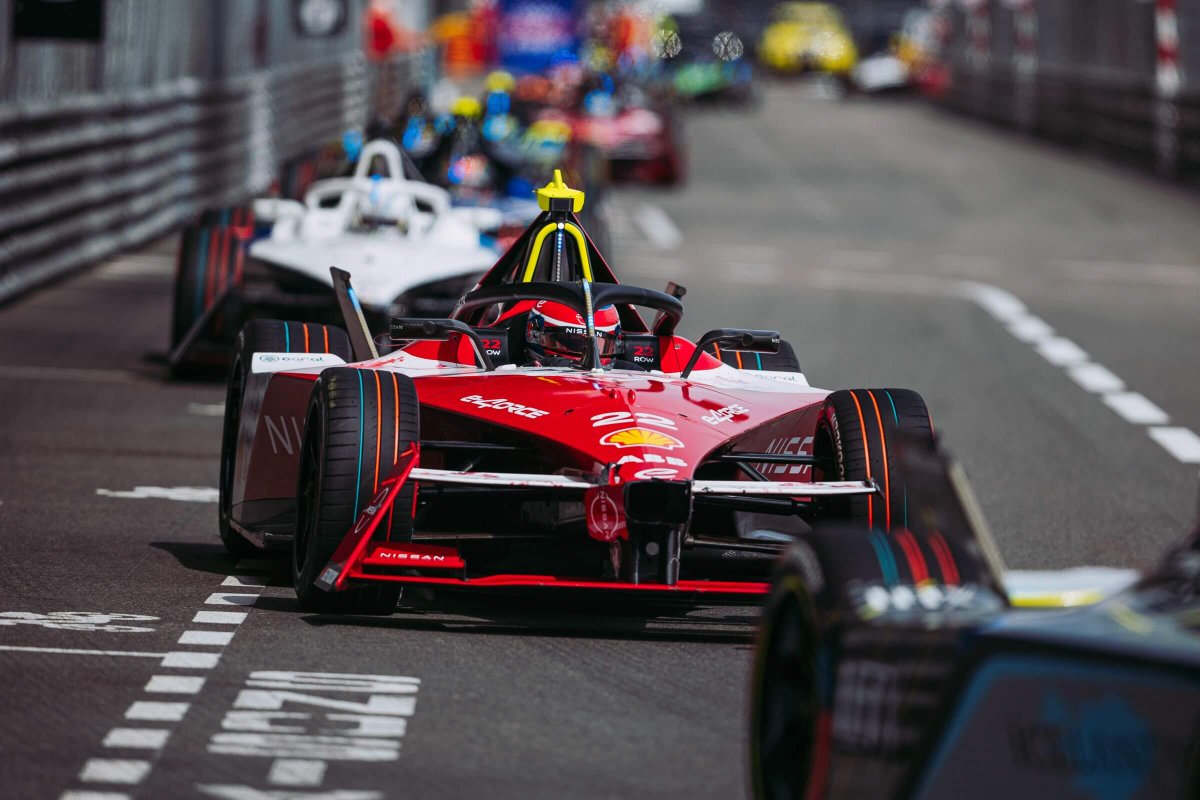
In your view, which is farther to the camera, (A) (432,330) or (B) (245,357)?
(B) (245,357)

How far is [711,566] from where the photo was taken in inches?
310

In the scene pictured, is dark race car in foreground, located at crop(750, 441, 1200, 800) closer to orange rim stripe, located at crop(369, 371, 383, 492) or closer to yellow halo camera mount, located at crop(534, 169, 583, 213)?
orange rim stripe, located at crop(369, 371, 383, 492)

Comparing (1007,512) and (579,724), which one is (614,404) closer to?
(579,724)

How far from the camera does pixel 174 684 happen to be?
20.9 feet

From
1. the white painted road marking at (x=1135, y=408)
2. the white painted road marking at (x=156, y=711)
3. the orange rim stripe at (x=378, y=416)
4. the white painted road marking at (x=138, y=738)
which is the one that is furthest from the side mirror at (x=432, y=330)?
the white painted road marking at (x=1135, y=408)

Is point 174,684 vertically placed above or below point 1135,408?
above

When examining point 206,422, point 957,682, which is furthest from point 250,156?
point 957,682

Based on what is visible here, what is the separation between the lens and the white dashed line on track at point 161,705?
5.32 metres

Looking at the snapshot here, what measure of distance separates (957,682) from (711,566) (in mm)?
3924

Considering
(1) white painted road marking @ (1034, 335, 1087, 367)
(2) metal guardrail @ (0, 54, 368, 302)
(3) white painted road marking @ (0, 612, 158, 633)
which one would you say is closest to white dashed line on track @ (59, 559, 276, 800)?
(3) white painted road marking @ (0, 612, 158, 633)

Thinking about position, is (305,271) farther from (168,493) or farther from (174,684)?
(174,684)

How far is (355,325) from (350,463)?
2168 mm

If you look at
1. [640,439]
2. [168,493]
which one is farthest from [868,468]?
[168,493]

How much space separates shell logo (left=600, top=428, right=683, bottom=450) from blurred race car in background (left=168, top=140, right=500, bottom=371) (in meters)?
6.48
